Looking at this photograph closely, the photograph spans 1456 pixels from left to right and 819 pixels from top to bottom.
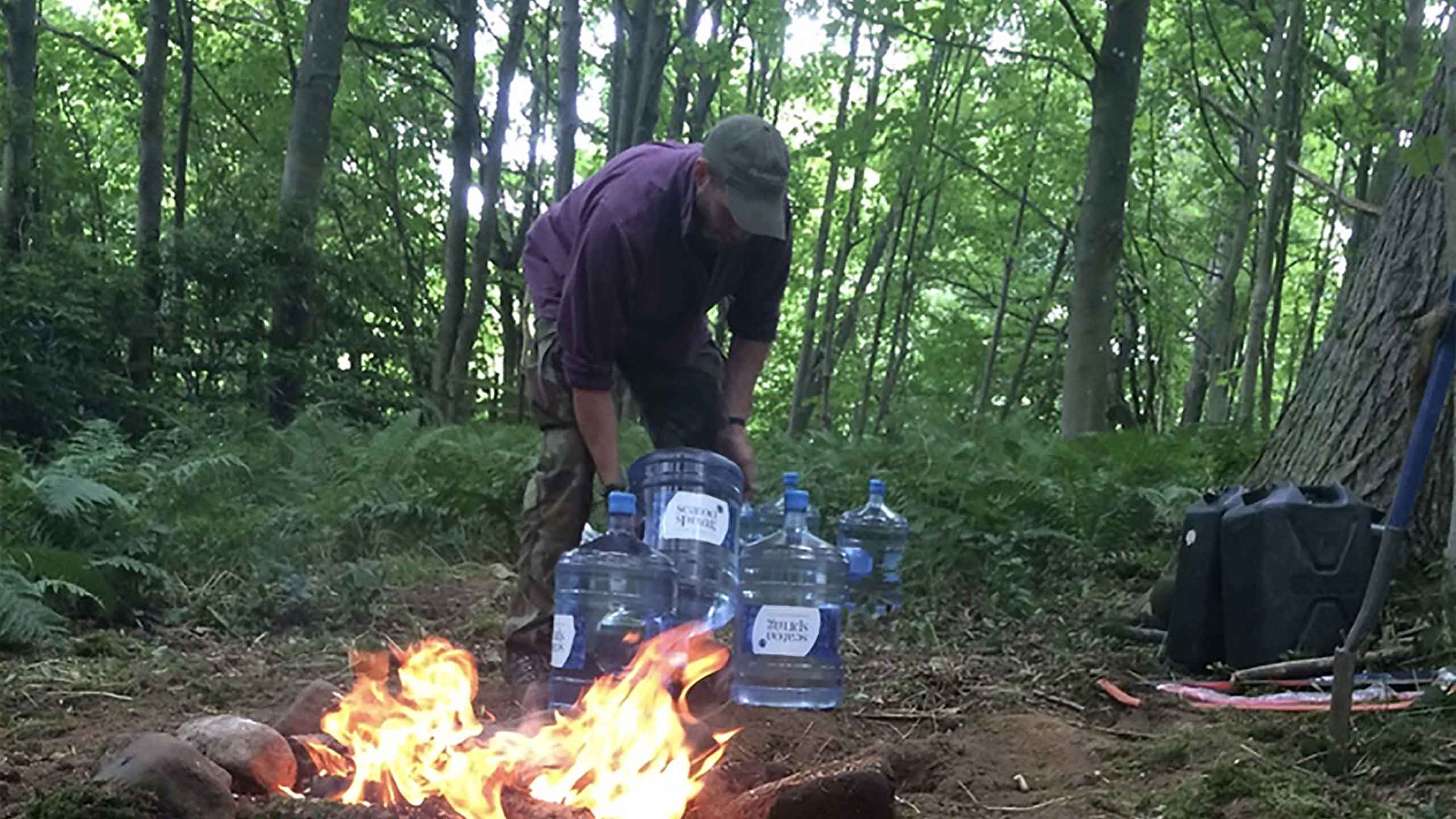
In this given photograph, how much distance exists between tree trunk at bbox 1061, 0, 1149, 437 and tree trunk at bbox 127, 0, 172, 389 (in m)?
8.00

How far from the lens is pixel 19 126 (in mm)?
11695

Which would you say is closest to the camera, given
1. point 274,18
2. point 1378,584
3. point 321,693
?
point 1378,584

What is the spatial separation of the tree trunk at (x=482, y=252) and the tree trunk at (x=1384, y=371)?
9537 mm

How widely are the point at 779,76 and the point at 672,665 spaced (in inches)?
634

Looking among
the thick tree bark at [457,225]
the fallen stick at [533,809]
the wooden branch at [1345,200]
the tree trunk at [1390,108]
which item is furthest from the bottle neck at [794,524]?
the thick tree bark at [457,225]

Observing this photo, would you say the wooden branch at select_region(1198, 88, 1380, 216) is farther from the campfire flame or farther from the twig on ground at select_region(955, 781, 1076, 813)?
the campfire flame

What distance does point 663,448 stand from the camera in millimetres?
4324

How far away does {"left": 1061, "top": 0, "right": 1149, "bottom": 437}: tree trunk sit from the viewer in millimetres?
8781

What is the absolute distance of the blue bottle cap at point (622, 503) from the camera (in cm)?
363

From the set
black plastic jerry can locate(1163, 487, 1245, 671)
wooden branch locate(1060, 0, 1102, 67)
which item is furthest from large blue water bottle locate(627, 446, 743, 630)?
wooden branch locate(1060, 0, 1102, 67)

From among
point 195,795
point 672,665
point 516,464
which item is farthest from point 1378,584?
point 516,464

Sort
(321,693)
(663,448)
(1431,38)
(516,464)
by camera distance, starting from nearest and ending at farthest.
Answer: (321,693) → (663,448) → (516,464) → (1431,38)

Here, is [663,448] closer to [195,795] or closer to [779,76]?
[195,795]

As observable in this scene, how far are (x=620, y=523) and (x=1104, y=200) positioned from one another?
246 inches
